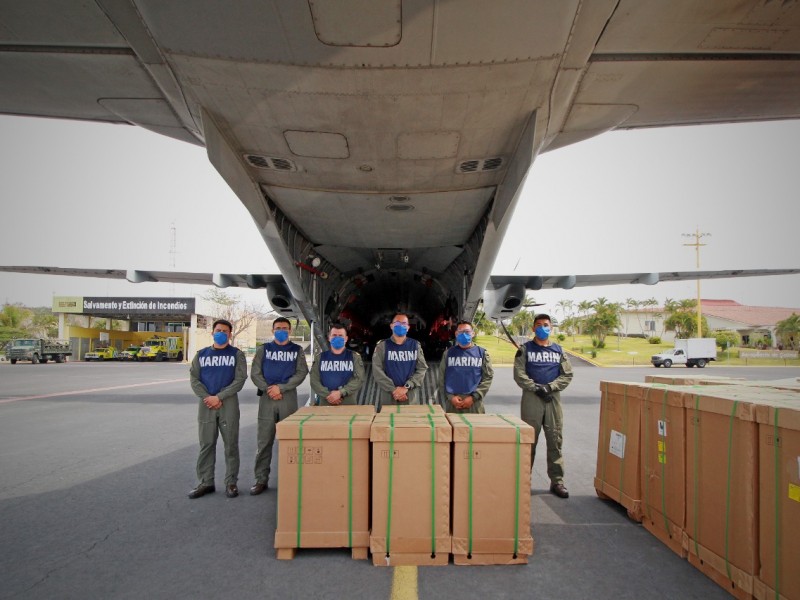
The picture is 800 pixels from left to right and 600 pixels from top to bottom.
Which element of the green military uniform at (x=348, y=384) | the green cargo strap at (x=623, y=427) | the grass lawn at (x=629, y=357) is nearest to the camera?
the green cargo strap at (x=623, y=427)

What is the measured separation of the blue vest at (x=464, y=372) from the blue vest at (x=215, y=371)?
2.32 m

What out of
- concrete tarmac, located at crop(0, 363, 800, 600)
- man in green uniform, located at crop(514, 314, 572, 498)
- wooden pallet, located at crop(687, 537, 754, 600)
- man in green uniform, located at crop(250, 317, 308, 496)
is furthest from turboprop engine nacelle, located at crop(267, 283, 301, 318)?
wooden pallet, located at crop(687, 537, 754, 600)

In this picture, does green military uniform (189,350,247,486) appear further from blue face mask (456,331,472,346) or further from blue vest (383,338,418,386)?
blue face mask (456,331,472,346)

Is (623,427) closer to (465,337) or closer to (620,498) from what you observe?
(620,498)

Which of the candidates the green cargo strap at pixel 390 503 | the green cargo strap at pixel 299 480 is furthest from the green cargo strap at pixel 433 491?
the green cargo strap at pixel 299 480

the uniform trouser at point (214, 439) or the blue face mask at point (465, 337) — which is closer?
the uniform trouser at point (214, 439)

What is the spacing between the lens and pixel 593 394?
13680 millimetres

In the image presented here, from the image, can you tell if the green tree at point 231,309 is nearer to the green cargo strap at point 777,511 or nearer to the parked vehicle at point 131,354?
the parked vehicle at point 131,354

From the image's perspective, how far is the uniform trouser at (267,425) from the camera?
4.80m

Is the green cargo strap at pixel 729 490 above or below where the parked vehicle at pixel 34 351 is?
above

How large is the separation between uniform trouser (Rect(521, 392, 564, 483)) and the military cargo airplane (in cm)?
213

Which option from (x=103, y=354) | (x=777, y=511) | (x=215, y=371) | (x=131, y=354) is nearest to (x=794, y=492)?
(x=777, y=511)

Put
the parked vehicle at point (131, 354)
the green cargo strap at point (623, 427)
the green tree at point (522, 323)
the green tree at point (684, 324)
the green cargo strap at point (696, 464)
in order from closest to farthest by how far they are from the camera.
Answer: the green cargo strap at point (696, 464) < the green cargo strap at point (623, 427) < the parked vehicle at point (131, 354) < the green tree at point (684, 324) < the green tree at point (522, 323)

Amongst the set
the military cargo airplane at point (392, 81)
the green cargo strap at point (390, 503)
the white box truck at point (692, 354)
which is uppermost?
the military cargo airplane at point (392, 81)
